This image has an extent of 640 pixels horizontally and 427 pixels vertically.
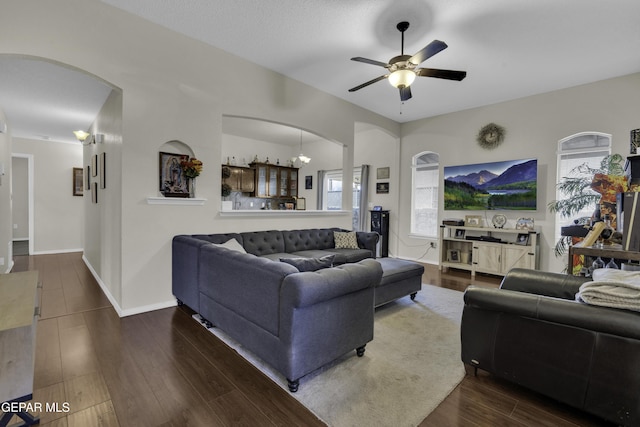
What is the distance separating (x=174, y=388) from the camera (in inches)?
79.0

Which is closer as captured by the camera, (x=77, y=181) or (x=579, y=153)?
(x=579, y=153)


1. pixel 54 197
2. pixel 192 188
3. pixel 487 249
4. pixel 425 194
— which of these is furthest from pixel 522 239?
pixel 54 197

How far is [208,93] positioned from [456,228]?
486cm

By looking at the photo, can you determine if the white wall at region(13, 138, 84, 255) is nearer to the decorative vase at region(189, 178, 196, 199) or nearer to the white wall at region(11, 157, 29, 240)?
the white wall at region(11, 157, 29, 240)

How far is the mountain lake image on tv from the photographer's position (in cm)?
508

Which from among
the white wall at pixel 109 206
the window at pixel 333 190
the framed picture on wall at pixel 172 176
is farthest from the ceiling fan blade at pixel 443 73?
the window at pixel 333 190

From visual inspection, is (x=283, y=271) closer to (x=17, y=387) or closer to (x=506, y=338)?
(x=17, y=387)

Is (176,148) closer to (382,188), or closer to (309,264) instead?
(309,264)

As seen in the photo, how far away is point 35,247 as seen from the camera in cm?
675

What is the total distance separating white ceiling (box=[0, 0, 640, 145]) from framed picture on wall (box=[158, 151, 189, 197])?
4.83ft

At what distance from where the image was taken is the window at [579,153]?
15.0 ft

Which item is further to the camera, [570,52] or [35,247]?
[35,247]

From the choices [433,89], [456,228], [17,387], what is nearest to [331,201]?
[456,228]

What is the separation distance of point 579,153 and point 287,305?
5.44 meters
